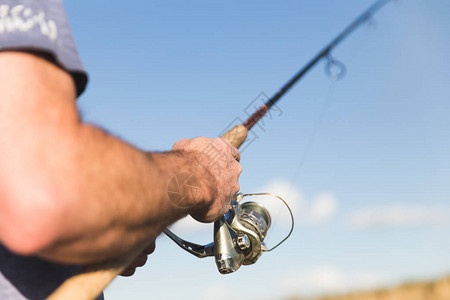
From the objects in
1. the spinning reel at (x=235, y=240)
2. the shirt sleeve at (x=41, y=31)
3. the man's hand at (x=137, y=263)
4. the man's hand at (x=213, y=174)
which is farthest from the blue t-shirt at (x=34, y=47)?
the spinning reel at (x=235, y=240)

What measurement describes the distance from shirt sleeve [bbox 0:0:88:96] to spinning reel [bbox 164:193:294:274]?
1.00 meters

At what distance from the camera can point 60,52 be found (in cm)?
92

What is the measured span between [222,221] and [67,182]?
1.17 meters

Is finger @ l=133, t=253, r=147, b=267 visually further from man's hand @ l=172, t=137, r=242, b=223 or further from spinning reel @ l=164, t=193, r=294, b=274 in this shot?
man's hand @ l=172, t=137, r=242, b=223

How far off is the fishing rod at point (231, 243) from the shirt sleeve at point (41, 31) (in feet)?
1.44

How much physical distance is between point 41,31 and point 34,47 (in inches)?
1.9

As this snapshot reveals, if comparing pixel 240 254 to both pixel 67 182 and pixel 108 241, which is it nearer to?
pixel 108 241

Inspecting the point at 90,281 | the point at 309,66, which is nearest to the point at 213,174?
the point at 90,281

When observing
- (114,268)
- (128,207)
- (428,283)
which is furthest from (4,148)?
(428,283)

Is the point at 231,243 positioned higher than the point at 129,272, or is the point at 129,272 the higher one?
the point at 231,243

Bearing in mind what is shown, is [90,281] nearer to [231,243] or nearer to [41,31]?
[41,31]

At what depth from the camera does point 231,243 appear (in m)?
2.01

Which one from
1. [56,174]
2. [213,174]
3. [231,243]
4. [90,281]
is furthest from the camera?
[231,243]

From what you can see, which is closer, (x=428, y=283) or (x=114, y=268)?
(x=114, y=268)
